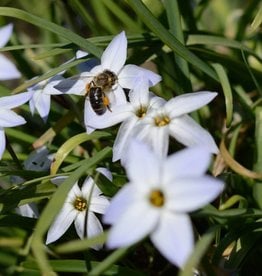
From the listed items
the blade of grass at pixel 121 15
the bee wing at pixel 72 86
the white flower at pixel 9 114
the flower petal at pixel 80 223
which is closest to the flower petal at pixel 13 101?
the white flower at pixel 9 114

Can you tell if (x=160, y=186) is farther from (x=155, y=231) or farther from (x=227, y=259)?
(x=227, y=259)

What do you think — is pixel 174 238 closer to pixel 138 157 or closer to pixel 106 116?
pixel 138 157

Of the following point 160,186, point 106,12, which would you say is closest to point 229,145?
point 106,12

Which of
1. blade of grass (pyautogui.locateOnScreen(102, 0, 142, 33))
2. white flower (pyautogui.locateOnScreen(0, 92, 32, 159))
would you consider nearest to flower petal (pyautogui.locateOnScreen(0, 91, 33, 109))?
white flower (pyautogui.locateOnScreen(0, 92, 32, 159))

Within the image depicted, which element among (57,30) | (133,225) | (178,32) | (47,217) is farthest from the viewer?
(178,32)

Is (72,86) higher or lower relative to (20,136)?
higher

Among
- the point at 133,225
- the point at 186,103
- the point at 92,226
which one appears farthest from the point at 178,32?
the point at 133,225

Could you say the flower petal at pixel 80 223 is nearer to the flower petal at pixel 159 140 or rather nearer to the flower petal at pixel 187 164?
the flower petal at pixel 159 140
